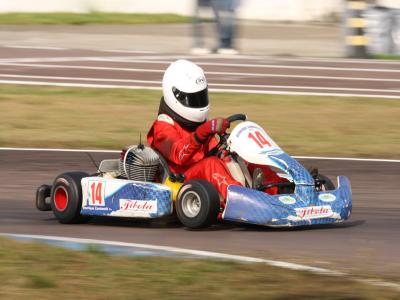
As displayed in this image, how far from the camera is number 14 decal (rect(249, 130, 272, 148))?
6.97 metres

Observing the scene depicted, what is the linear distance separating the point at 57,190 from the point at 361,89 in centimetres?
812

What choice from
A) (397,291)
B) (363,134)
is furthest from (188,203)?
(363,134)

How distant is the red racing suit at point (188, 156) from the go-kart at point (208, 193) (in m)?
0.07

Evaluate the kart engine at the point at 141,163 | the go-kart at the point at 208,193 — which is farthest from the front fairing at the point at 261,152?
the kart engine at the point at 141,163

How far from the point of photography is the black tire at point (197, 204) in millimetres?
6684

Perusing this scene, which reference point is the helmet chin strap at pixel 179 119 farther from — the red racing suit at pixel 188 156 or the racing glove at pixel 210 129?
the racing glove at pixel 210 129

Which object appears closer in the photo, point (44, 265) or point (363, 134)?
point (44, 265)

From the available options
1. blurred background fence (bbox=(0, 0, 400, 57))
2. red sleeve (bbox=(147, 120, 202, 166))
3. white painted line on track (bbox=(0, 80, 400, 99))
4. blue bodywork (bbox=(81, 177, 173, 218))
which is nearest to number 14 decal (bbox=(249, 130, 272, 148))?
red sleeve (bbox=(147, 120, 202, 166))

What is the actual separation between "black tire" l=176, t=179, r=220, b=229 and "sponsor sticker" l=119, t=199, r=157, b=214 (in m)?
0.17

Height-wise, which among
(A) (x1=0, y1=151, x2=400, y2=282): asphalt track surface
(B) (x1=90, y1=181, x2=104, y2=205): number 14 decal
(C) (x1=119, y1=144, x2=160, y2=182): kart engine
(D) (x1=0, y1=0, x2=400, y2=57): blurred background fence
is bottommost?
(A) (x1=0, y1=151, x2=400, y2=282): asphalt track surface

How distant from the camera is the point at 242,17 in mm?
26453

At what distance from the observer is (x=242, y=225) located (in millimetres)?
7129

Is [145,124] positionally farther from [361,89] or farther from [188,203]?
[188,203]

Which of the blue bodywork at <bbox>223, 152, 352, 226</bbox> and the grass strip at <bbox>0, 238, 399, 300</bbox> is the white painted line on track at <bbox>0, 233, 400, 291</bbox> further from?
the blue bodywork at <bbox>223, 152, 352, 226</bbox>
